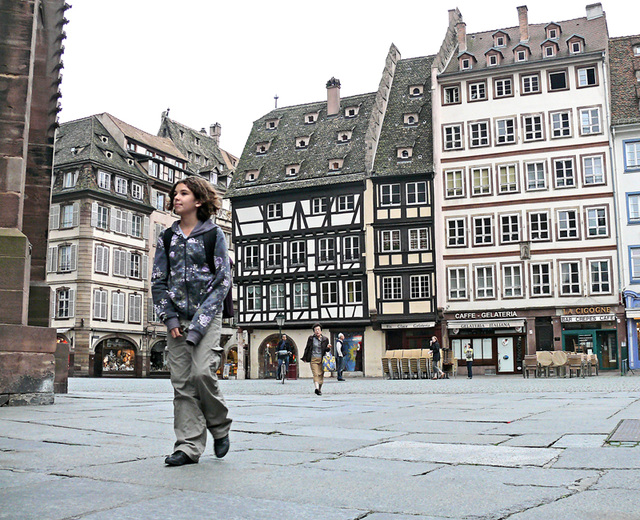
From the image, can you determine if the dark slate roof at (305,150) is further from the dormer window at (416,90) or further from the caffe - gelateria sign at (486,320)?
the caffe - gelateria sign at (486,320)

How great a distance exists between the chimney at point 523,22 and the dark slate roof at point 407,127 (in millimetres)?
5864

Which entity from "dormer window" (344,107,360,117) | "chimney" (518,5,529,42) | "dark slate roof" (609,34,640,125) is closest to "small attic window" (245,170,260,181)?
"dormer window" (344,107,360,117)

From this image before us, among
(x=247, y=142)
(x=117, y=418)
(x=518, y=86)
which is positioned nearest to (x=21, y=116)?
(x=117, y=418)

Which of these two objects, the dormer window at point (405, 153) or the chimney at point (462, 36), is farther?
the chimney at point (462, 36)

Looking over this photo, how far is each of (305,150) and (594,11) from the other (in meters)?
18.4

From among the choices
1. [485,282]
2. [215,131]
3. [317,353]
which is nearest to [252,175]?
[485,282]

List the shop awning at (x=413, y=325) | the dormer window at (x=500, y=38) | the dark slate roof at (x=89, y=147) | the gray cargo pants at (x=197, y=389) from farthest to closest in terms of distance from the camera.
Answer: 1. the dark slate roof at (x=89, y=147)
2. the dormer window at (x=500, y=38)
3. the shop awning at (x=413, y=325)
4. the gray cargo pants at (x=197, y=389)

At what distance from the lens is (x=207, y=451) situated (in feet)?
18.3

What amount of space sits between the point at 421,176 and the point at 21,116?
33634 millimetres

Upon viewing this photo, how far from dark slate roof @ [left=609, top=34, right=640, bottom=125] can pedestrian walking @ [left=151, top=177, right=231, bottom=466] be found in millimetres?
39274

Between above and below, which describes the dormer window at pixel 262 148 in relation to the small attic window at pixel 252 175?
above

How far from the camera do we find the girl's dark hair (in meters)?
5.36

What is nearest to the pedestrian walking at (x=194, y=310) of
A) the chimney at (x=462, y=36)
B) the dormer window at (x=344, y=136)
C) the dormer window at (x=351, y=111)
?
the dormer window at (x=344, y=136)

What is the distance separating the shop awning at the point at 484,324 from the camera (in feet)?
135
